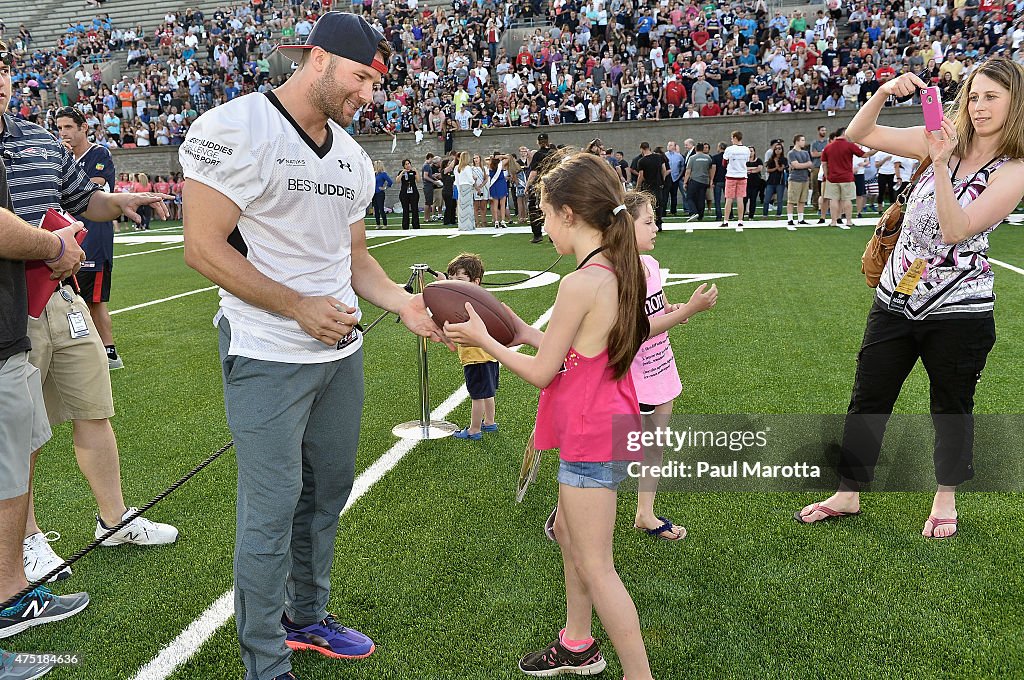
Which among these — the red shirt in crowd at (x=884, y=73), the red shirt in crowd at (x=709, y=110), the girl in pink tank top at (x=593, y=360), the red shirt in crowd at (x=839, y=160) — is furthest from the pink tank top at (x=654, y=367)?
the red shirt in crowd at (x=884, y=73)

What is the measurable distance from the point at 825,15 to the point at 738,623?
99.3 feet

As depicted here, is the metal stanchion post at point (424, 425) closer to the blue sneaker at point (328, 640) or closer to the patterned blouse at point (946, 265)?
the blue sneaker at point (328, 640)

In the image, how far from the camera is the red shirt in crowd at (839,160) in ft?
50.6

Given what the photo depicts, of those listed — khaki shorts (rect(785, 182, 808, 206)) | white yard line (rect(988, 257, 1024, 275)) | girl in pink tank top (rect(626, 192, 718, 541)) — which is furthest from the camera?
khaki shorts (rect(785, 182, 808, 206))

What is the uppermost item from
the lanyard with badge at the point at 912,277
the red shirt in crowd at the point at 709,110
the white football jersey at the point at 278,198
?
the red shirt in crowd at the point at 709,110

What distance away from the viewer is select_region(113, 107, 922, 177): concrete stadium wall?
25.2 meters

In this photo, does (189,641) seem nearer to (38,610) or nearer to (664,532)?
(38,610)

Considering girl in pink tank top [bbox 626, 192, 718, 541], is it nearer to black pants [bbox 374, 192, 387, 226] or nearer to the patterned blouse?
the patterned blouse

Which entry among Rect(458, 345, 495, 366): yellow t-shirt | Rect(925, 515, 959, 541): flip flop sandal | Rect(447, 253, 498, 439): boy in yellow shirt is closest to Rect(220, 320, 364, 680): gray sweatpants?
Rect(447, 253, 498, 439): boy in yellow shirt

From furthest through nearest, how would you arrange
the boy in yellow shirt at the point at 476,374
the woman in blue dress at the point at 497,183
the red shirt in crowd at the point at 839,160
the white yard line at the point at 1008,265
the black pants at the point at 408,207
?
the black pants at the point at 408,207 → the woman in blue dress at the point at 497,183 → the red shirt in crowd at the point at 839,160 → the white yard line at the point at 1008,265 → the boy in yellow shirt at the point at 476,374

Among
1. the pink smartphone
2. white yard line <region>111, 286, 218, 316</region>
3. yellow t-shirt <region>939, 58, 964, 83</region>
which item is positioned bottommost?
white yard line <region>111, 286, 218, 316</region>

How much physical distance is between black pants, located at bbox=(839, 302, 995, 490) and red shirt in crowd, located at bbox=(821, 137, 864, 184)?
42.6 feet

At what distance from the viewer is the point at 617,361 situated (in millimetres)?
2477

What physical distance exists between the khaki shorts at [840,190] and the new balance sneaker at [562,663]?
1567 centimetres
